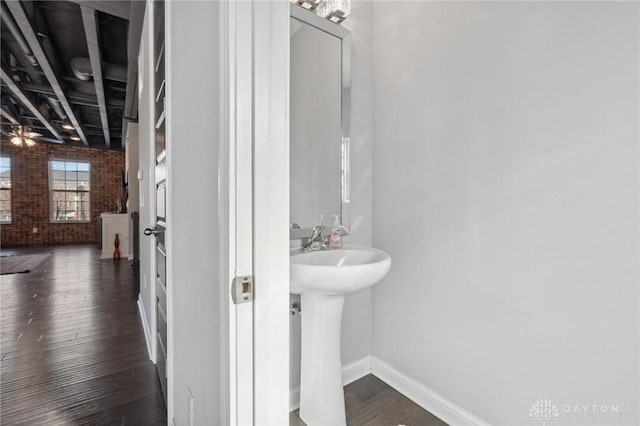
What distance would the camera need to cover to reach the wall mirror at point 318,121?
5.58 feet

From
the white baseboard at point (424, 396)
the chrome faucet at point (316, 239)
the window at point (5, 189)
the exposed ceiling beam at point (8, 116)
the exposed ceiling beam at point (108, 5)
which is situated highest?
the exposed ceiling beam at point (108, 5)

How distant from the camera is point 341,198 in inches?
72.6

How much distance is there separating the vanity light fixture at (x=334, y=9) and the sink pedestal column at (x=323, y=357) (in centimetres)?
152

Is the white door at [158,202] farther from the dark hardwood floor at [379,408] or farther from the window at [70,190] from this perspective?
the window at [70,190]

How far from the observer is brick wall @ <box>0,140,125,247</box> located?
7.66 metres

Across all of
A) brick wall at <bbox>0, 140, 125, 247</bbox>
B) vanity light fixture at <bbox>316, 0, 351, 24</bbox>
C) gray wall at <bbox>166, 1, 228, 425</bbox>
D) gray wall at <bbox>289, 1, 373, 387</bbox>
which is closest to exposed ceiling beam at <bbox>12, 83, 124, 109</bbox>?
brick wall at <bbox>0, 140, 125, 247</bbox>

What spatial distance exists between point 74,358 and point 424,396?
2.33 meters

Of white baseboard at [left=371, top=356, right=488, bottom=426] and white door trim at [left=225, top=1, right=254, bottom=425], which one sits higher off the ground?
white door trim at [left=225, top=1, right=254, bottom=425]

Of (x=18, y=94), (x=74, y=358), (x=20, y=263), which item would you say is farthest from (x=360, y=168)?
(x=20, y=263)

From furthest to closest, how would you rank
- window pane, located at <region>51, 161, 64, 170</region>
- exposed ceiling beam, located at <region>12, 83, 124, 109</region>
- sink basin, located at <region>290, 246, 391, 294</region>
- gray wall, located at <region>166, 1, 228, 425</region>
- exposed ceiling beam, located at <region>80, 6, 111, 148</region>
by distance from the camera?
1. window pane, located at <region>51, 161, 64, 170</region>
2. exposed ceiling beam, located at <region>12, 83, 124, 109</region>
3. exposed ceiling beam, located at <region>80, 6, 111, 148</region>
4. sink basin, located at <region>290, 246, 391, 294</region>
5. gray wall, located at <region>166, 1, 228, 425</region>

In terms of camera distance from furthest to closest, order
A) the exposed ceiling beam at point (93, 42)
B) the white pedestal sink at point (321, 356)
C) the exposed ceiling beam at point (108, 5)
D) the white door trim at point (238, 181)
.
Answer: the exposed ceiling beam at point (93, 42)
the exposed ceiling beam at point (108, 5)
the white pedestal sink at point (321, 356)
the white door trim at point (238, 181)

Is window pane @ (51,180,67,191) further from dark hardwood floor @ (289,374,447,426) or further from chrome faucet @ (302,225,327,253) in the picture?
dark hardwood floor @ (289,374,447,426)

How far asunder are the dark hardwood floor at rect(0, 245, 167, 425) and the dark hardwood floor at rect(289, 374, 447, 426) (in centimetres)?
97

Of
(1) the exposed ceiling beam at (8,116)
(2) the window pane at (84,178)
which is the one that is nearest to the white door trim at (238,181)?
(1) the exposed ceiling beam at (8,116)
